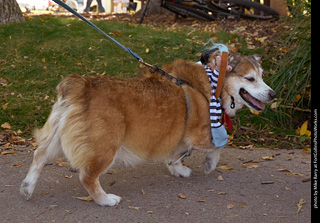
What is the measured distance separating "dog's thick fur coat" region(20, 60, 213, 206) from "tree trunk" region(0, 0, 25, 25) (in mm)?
5953

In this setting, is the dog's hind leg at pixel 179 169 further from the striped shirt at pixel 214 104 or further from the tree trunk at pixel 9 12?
the tree trunk at pixel 9 12

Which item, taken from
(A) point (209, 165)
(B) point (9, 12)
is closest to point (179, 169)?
(A) point (209, 165)

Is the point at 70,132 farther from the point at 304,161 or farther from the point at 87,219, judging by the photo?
the point at 304,161

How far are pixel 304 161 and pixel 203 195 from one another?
1712 mm

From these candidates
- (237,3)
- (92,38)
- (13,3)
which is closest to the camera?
(92,38)

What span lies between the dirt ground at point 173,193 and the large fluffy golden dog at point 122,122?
0.68 ft

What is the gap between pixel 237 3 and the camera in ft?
31.6

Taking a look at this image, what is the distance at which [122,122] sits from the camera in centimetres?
345

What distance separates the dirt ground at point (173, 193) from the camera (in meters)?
3.33

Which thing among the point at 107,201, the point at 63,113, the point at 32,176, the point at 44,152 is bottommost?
the point at 107,201

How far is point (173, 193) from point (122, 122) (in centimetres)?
91

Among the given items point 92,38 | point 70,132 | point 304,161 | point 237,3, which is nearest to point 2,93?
point 92,38

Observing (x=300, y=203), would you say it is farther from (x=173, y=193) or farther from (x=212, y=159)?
(x=173, y=193)

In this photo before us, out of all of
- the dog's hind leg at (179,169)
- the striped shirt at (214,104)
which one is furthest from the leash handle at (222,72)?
the dog's hind leg at (179,169)
